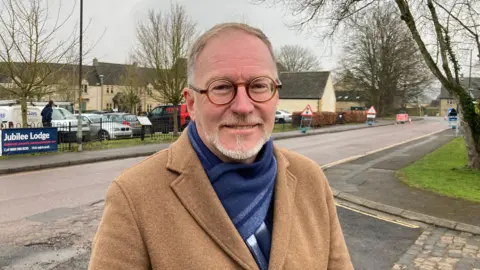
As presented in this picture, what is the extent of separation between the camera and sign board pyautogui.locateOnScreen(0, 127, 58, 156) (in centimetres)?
1462

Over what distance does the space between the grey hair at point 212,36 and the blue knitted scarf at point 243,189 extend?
1.00ft

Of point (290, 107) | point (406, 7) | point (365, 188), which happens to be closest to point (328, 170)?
point (365, 188)

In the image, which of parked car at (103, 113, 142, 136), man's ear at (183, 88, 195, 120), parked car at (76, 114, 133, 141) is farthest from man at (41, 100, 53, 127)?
man's ear at (183, 88, 195, 120)

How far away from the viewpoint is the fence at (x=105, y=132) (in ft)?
58.7

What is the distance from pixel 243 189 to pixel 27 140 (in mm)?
15716

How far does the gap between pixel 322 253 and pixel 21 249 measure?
4961 mm

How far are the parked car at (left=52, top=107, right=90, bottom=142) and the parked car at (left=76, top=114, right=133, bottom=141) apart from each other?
938 mm

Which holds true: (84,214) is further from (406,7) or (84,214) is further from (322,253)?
(406,7)

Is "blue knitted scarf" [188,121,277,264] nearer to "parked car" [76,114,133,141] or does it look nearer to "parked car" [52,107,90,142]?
"parked car" [52,107,90,142]

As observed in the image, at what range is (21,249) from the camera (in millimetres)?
5414

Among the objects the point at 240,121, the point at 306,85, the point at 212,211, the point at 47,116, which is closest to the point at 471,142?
the point at 240,121

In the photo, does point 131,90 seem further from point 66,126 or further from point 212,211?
point 212,211

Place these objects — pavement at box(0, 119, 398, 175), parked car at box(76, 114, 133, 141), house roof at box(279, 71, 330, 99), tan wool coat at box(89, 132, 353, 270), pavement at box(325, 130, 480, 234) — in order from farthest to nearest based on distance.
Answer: house roof at box(279, 71, 330, 99)
parked car at box(76, 114, 133, 141)
pavement at box(0, 119, 398, 175)
pavement at box(325, 130, 480, 234)
tan wool coat at box(89, 132, 353, 270)

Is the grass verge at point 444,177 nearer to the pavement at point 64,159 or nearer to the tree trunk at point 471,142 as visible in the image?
the tree trunk at point 471,142
